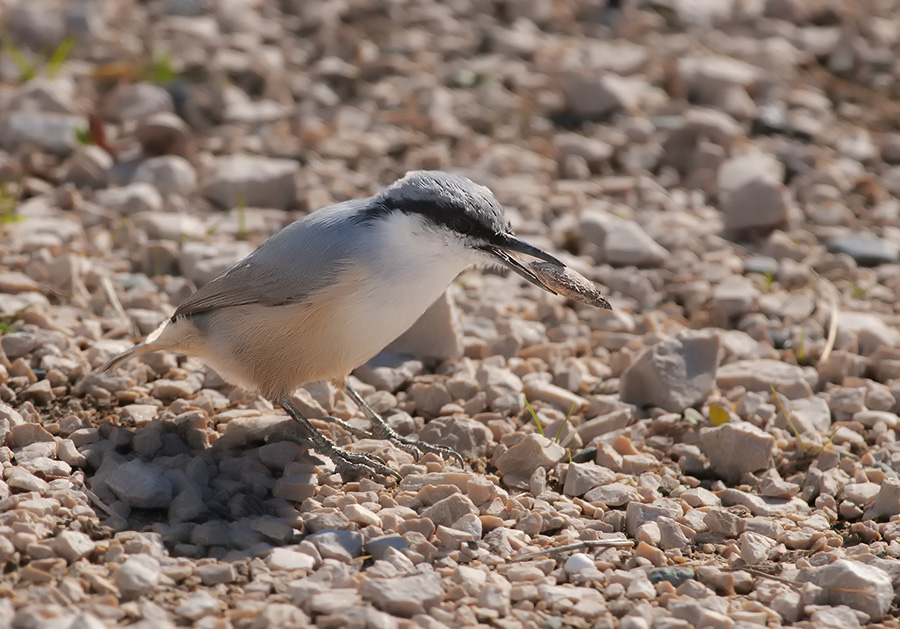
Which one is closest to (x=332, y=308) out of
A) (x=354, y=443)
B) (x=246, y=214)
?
(x=354, y=443)

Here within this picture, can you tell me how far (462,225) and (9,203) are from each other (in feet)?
10.5

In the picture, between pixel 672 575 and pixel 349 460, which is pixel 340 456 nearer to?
pixel 349 460

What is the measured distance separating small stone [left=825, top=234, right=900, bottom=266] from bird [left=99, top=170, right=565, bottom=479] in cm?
282

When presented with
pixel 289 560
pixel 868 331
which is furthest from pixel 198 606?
pixel 868 331

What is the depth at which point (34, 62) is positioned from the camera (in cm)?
805

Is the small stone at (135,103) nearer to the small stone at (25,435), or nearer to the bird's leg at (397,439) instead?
the bird's leg at (397,439)

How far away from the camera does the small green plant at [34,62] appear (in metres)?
7.75

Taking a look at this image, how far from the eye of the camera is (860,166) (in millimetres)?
7793

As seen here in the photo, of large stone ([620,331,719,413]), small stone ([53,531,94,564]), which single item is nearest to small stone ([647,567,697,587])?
large stone ([620,331,719,413])

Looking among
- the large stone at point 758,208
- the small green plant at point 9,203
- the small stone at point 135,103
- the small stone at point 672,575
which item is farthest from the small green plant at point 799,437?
the small stone at point 135,103

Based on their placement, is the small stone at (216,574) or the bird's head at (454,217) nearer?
the small stone at (216,574)

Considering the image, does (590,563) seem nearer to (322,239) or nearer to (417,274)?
(417,274)

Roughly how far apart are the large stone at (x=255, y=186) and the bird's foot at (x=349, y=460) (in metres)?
2.51

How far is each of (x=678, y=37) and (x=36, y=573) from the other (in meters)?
7.42
